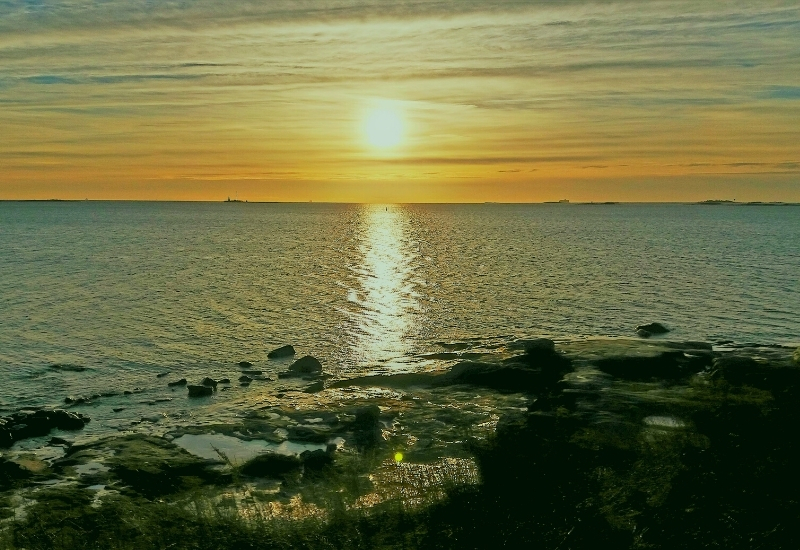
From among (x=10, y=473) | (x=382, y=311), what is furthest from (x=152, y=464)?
(x=382, y=311)

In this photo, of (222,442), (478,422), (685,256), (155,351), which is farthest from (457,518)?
(685,256)

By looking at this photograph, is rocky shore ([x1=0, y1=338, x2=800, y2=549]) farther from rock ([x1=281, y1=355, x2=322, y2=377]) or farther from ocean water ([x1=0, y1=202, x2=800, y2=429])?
ocean water ([x1=0, y1=202, x2=800, y2=429])

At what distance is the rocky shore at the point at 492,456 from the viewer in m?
14.5

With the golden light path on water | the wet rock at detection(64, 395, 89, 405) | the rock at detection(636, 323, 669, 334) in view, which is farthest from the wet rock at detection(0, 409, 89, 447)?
the rock at detection(636, 323, 669, 334)

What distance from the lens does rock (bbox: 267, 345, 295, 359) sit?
125 ft

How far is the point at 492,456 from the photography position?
63.3 ft

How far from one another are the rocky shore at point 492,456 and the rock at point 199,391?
0.09 m

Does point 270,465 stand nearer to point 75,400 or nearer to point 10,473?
point 10,473

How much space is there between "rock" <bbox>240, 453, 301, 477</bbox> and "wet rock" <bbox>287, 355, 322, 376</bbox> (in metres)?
12.7

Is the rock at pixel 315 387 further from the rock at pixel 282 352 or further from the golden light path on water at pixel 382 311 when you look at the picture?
the rock at pixel 282 352

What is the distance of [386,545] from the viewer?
14.3m

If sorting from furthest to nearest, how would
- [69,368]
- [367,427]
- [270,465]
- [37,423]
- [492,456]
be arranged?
[69,368] < [37,423] < [367,427] < [270,465] < [492,456]

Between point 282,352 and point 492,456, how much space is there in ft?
69.1

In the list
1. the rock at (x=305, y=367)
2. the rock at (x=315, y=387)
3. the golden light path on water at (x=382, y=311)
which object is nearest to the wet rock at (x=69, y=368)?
the rock at (x=305, y=367)
